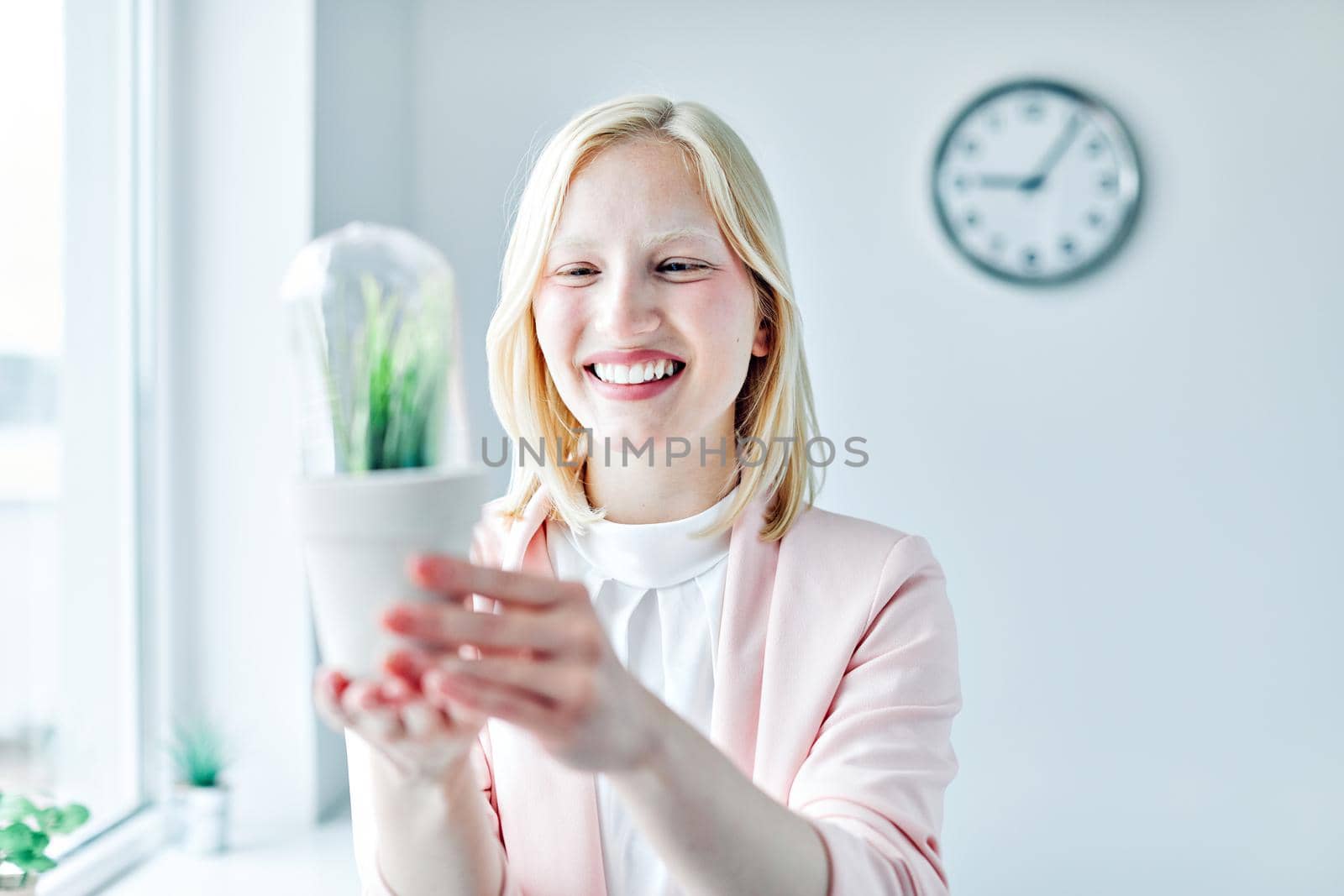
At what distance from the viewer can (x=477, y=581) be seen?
53 centimetres

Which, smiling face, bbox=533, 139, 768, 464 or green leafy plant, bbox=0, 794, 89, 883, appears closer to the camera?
smiling face, bbox=533, 139, 768, 464

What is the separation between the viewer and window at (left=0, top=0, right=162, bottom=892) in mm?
1504

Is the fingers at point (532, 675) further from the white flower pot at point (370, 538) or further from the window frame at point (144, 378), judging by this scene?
the window frame at point (144, 378)

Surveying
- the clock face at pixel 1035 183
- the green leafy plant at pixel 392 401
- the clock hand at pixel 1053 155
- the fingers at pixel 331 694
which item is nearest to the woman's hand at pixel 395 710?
the fingers at pixel 331 694

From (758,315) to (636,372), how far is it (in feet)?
0.58

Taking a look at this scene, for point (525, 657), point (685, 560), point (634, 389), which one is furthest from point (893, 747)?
point (525, 657)

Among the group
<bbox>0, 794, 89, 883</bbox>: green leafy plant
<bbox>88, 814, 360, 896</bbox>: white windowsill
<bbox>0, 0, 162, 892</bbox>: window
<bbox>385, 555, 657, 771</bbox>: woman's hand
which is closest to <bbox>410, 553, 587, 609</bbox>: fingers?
<bbox>385, 555, 657, 771</bbox>: woman's hand

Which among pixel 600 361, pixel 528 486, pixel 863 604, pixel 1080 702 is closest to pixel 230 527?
pixel 528 486

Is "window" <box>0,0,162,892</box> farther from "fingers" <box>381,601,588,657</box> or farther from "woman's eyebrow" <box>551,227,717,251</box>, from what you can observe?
"fingers" <box>381,601,588,657</box>

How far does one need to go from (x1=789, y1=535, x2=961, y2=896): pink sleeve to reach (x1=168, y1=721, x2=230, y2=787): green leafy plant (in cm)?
126

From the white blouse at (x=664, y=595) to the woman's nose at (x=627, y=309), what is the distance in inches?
8.2

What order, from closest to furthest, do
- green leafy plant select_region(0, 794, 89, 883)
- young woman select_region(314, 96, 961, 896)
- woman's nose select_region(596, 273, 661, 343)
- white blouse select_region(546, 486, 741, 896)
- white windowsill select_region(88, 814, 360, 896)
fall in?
young woman select_region(314, 96, 961, 896)
woman's nose select_region(596, 273, 661, 343)
white blouse select_region(546, 486, 741, 896)
green leafy plant select_region(0, 794, 89, 883)
white windowsill select_region(88, 814, 360, 896)

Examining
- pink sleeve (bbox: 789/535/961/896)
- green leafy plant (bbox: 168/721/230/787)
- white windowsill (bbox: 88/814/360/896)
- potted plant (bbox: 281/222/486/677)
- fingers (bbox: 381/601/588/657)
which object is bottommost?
white windowsill (bbox: 88/814/360/896)

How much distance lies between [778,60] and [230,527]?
1.55 m
